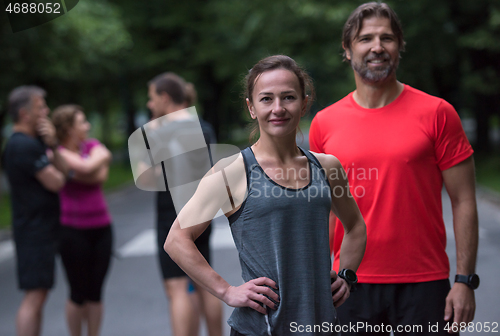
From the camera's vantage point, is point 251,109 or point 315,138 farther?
point 315,138

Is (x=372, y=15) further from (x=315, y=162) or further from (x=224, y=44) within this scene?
(x=224, y=44)

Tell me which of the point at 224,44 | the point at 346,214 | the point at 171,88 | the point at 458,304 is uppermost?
the point at 224,44

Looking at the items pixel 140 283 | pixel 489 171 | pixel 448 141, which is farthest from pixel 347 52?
pixel 489 171

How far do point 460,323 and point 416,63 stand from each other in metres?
14.7

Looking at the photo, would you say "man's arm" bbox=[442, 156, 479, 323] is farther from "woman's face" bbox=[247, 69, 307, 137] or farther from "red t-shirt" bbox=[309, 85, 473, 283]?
"woman's face" bbox=[247, 69, 307, 137]

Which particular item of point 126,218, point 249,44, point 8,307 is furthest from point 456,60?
point 8,307

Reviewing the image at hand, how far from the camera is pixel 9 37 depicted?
1073 cm

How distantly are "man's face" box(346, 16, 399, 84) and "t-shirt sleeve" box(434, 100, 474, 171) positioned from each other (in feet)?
0.98

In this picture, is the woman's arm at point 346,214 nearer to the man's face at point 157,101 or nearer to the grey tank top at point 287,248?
the grey tank top at point 287,248

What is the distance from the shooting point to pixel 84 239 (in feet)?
14.9

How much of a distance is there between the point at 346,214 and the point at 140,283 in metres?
5.31

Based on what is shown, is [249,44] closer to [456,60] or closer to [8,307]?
[456,60]

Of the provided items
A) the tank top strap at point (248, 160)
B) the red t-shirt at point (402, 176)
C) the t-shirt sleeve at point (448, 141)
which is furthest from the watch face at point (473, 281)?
the tank top strap at point (248, 160)

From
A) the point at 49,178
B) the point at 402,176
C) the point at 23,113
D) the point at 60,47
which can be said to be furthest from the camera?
the point at 60,47
